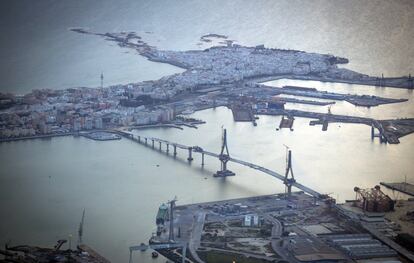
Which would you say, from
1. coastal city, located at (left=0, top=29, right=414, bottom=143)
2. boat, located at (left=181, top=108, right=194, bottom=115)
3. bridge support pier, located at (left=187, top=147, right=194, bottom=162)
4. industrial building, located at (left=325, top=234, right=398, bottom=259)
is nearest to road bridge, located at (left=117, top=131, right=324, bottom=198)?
bridge support pier, located at (left=187, top=147, right=194, bottom=162)

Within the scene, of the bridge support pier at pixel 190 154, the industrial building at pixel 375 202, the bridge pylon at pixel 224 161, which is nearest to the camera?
the industrial building at pixel 375 202

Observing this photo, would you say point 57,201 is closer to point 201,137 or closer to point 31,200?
point 31,200

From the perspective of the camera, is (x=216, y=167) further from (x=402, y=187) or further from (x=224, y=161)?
(x=402, y=187)

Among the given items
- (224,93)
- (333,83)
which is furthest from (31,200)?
(333,83)

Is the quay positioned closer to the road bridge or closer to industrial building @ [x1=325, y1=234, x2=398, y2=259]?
the road bridge

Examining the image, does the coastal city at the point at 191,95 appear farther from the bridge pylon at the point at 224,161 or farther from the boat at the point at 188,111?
the bridge pylon at the point at 224,161

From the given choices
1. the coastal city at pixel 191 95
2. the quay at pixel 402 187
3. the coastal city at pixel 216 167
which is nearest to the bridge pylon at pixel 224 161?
the coastal city at pixel 216 167

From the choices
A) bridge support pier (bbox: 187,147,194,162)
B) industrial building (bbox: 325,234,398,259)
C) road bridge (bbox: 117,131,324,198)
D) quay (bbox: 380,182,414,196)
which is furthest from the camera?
bridge support pier (bbox: 187,147,194,162)

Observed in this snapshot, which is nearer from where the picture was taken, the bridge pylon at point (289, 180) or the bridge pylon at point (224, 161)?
the bridge pylon at point (289, 180)

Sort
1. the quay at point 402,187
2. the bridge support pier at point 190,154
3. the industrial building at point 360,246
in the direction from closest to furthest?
the industrial building at point 360,246 < the quay at point 402,187 < the bridge support pier at point 190,154
